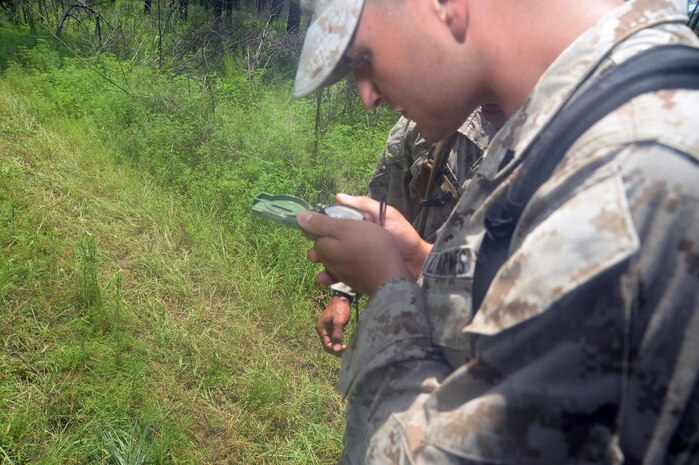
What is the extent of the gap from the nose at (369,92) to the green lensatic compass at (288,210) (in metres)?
0.37

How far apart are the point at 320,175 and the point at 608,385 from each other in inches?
145

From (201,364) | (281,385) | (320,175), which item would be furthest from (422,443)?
(320,175)

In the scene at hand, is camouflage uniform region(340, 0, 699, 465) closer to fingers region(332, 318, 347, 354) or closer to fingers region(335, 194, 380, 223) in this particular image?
fingers region(335, 194, 380, 223)

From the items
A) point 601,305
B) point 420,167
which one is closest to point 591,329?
point 601,305

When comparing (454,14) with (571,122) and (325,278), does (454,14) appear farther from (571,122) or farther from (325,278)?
(325,278)

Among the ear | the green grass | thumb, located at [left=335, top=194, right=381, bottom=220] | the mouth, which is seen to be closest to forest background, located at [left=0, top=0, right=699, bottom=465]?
the green grass

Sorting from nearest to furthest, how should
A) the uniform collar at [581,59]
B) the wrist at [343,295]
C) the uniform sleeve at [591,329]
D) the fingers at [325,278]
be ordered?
the uniform sleeve at [591,329] < the uniform collar at [581,59] < the fingers at [325,278] < the wrist at [343,295]

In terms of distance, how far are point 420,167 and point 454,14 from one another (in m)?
1.16

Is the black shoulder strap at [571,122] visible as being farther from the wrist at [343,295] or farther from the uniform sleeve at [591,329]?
the wrist at [343,295]

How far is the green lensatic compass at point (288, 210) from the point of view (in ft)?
5.16

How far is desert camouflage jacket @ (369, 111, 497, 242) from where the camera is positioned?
209 cm

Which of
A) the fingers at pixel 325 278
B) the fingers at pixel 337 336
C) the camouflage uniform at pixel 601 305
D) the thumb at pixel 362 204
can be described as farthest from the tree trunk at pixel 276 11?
the camouflage uniform at pixel 601 305

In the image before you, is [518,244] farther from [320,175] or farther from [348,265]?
[320,175]

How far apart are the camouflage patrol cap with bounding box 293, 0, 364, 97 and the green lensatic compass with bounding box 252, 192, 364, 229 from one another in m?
0.43
